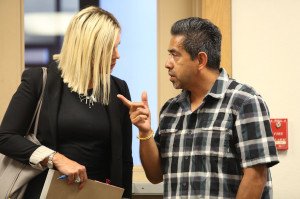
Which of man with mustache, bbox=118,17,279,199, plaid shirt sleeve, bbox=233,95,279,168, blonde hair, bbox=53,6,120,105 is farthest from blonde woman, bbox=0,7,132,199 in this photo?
plaid shirt sleeve, bbox=233,95,279,168

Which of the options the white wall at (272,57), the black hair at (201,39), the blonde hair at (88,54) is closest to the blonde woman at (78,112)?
the blonde hair at (88,54)

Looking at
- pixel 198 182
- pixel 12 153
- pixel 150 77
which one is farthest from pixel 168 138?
pixel 150 77

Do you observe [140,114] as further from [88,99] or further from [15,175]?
[15,175]

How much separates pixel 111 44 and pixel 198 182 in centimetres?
Answer: 63

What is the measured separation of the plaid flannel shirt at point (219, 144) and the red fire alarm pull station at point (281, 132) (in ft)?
2.42

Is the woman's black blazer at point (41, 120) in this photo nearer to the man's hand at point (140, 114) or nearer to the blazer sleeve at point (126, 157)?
the blazer sleeve at point (126, 157)

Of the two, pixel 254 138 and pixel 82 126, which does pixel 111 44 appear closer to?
pixel 82 126

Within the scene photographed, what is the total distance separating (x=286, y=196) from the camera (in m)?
2.36

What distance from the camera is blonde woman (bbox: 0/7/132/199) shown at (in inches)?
65.8

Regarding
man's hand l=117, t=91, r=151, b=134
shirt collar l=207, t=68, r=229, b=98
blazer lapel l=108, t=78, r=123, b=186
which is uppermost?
shirt collar l=207, t=68, r=229, b=98

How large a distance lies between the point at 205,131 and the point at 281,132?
0.85 meters

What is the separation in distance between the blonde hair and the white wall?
818 mm

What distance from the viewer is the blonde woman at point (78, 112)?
167cm

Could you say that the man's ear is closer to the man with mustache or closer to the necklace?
the man with mustache
